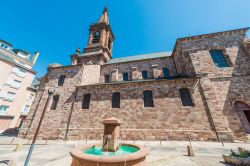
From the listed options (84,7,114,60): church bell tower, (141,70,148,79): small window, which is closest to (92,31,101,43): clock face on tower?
(84,7,114,60): church bell tower

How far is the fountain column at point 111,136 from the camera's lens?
15.8ft

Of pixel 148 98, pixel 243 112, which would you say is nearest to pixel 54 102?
pixel 148 98

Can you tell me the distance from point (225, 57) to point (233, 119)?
736 centimetres

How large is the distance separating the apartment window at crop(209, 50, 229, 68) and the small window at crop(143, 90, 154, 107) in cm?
871

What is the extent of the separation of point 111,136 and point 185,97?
10.6 metres

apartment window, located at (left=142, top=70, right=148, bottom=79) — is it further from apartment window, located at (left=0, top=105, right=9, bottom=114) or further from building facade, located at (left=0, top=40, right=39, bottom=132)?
apartment window, located at (left=0, top=105, right=9, bottom=114)

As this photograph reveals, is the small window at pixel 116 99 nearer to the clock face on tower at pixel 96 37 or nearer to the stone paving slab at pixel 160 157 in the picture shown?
the stone paving slab at pixel 160 157

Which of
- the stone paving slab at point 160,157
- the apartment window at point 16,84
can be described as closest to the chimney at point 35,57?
the apartment window at point 16,84

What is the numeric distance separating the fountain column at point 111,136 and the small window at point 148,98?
28.5 feet

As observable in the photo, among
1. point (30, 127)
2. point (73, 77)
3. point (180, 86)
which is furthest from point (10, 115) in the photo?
point (180, 86)

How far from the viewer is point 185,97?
12547 mm

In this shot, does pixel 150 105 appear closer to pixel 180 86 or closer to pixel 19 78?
pixel 180 86

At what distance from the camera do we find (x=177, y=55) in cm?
1684

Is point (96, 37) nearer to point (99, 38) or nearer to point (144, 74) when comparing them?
point (99, 38)
